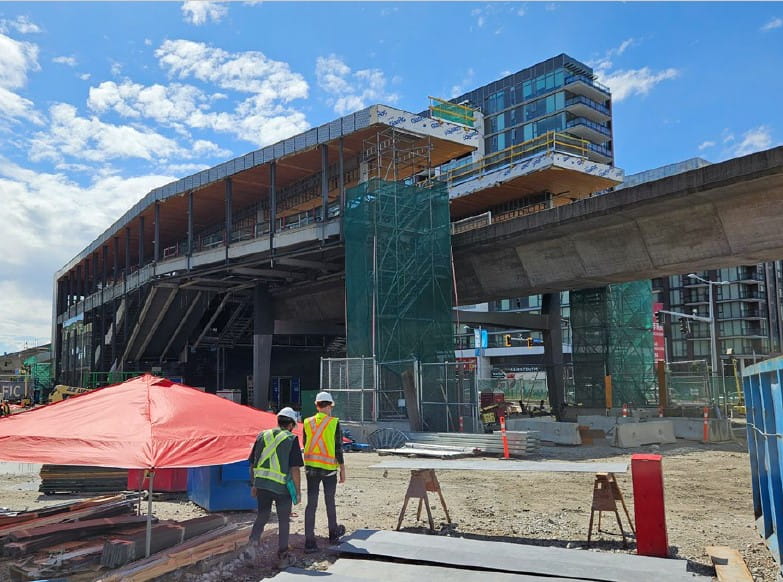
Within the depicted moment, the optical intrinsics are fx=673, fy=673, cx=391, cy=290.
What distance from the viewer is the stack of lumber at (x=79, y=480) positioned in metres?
13.3

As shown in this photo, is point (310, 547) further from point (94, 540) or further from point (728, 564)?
point (728, 564)

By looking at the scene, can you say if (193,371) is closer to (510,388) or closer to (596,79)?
(510,388)

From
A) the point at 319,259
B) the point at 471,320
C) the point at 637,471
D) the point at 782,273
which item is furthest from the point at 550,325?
the point at 782,273

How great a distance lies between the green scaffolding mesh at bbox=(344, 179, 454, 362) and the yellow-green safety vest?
16425mm

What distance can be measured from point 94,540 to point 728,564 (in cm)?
759

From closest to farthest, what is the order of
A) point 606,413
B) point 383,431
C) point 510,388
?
point 383,431 < point 606,413 < point 510,388

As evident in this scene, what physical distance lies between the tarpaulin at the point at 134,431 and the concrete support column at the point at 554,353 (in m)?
25.2

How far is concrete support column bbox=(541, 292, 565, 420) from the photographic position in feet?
106

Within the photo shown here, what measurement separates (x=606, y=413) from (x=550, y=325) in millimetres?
5561

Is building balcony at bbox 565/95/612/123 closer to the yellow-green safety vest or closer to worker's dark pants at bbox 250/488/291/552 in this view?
the yellow-green safety vest

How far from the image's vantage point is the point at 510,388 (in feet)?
157

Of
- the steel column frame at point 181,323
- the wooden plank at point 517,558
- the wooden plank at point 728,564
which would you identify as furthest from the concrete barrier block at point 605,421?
the steel column frame at point 181,323

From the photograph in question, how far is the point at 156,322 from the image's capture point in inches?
1578

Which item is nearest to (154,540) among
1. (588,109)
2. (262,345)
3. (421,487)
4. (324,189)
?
(421,487)
